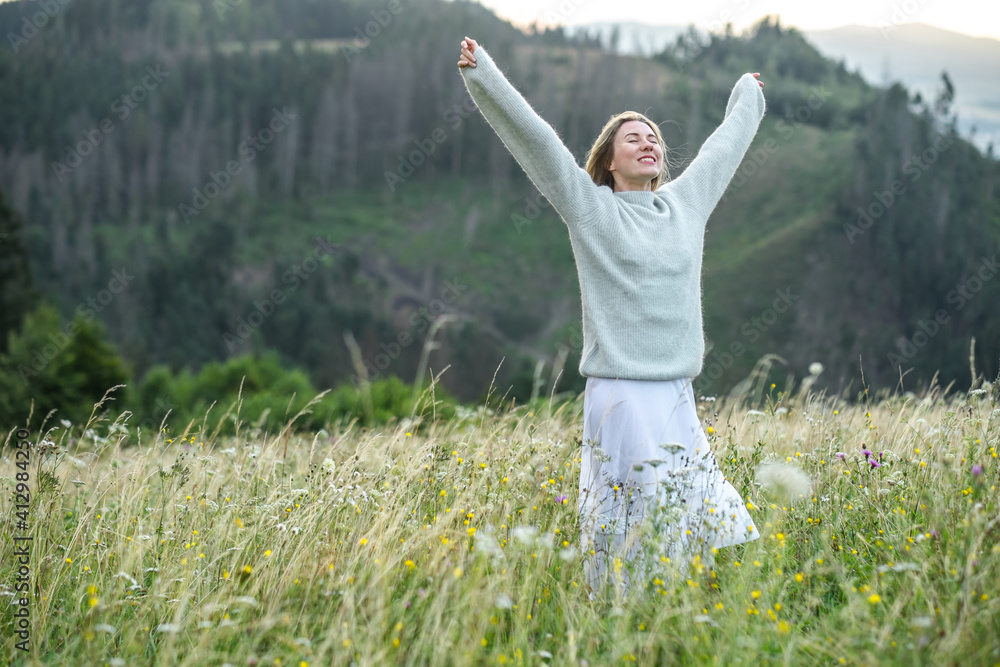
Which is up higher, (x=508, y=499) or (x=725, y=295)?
(x=508, y=499)

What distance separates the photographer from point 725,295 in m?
56.3

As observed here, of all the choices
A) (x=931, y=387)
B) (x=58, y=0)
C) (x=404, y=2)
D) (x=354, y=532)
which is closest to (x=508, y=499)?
(x=354, y=532)

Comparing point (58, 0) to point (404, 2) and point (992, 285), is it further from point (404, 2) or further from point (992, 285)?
point (992, 285)

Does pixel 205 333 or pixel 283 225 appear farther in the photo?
pixel 283 225

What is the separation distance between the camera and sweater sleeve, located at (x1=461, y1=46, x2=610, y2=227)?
8.62 feet

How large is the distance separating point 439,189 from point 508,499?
75.8 metres
